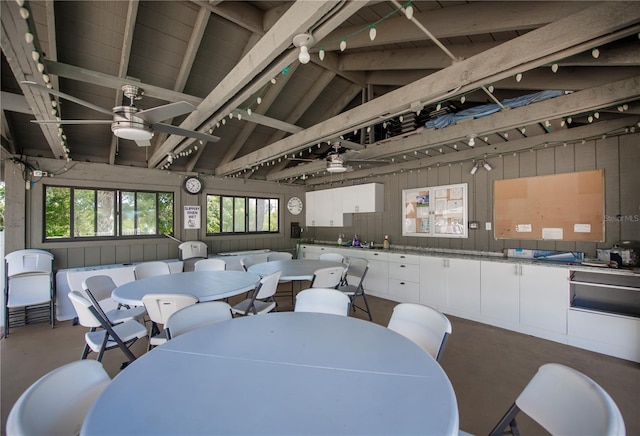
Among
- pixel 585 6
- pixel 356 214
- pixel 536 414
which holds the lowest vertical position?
pixel 536 414

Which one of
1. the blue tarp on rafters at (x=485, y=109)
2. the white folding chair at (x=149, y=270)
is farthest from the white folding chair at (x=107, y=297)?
the blue tarp on rafters at (x=485, y=109)

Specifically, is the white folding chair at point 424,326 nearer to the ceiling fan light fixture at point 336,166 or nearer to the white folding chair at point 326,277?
the white folding chair at point 326,277

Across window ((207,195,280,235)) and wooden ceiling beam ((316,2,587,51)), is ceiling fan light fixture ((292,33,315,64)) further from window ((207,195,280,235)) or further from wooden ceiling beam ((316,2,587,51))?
window ((207,195,280,235))

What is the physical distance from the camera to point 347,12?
1570mm

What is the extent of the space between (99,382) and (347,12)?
2246 millimetres

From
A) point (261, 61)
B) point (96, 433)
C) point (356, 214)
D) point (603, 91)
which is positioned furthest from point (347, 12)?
point (356, 214)

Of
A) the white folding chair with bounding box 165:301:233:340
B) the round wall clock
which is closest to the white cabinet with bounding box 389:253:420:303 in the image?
the white folding chair with bounding box 165:301:233:340

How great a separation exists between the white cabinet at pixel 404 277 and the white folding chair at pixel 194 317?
3.56m

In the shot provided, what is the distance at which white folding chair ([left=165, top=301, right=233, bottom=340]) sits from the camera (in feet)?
6.31

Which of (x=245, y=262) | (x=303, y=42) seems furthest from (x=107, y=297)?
(x=303, y=42)

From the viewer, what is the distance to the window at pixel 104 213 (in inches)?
185

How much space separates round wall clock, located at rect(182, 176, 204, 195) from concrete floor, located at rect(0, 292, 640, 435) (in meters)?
2.98

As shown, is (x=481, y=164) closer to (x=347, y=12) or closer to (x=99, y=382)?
(x=347, y=12)

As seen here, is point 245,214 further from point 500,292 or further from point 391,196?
point 500,292
